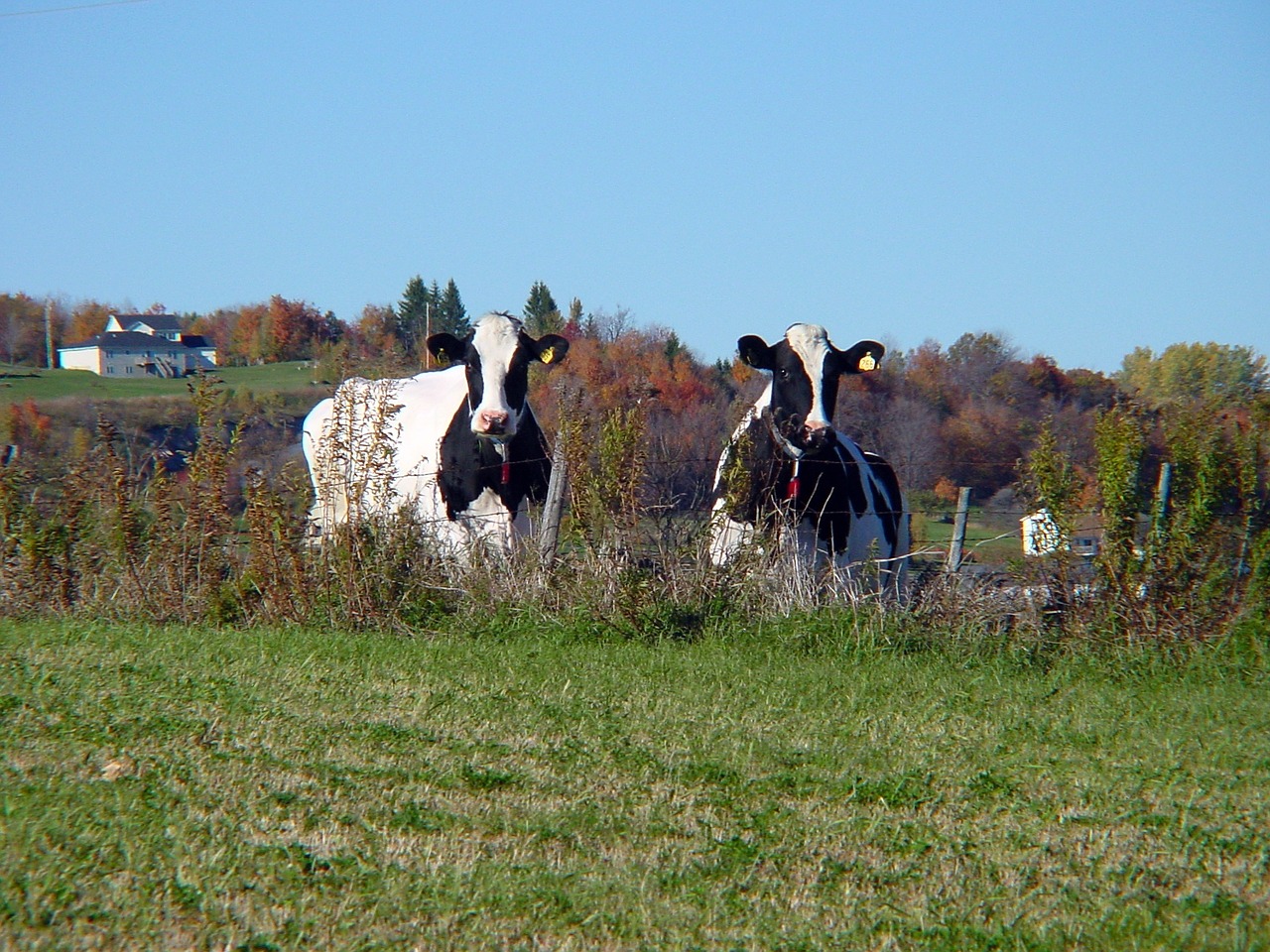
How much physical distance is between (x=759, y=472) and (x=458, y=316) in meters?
27.8

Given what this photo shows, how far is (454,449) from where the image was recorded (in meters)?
11.3

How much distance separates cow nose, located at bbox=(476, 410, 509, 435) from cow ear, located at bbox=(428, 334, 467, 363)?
0.94 m

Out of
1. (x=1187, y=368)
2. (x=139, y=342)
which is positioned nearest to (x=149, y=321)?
(x=139, y=342)

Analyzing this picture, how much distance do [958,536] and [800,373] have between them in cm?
188

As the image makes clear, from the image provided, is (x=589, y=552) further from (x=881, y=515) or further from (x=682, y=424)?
(x=682, y=424)

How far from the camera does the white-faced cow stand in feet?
34.3

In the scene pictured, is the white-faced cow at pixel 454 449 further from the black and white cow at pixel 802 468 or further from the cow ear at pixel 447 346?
the black and white cow at pixel 802 468

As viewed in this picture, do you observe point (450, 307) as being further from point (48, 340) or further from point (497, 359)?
point (48, 340)

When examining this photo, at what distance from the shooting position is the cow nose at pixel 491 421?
1069 centimetres

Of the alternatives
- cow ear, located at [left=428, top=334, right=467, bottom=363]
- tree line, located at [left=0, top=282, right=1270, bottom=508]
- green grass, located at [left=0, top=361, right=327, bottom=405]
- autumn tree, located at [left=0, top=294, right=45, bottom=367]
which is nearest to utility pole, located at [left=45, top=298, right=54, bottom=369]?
autumn tree, located at [left=0, top=294, right=45, bottom=367]

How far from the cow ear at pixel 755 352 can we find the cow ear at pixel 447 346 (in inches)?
97.3

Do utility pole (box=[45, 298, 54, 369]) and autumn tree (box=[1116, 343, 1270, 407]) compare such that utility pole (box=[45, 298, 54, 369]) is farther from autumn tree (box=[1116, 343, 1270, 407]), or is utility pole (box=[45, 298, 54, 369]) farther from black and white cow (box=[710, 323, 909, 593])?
black and white cow (box=[710, 323, 909, 593])

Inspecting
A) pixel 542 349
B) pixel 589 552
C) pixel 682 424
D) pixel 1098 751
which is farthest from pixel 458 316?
pixel 1098 751

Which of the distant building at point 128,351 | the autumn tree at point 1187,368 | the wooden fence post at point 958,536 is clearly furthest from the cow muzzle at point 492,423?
the distant building at point 128,351
